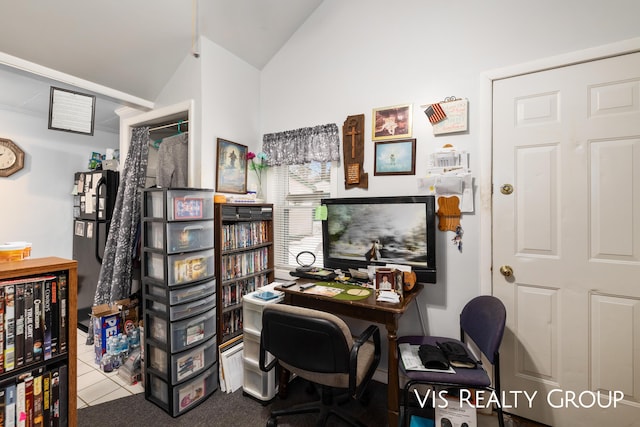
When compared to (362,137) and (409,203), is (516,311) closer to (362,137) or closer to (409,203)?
(409,203)

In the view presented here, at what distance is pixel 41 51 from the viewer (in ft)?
6.52

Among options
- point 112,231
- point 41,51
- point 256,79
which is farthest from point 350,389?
point 41,51

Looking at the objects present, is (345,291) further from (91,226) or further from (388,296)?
(91,226)

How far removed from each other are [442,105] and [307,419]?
2.36 meters

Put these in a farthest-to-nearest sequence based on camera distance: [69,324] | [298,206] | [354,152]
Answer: [298,206] → [354,152] → [69,324]

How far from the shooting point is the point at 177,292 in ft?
6.34

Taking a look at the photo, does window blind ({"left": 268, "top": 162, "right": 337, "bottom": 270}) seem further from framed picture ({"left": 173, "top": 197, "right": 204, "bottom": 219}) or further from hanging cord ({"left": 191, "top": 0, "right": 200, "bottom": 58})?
hanging cord ({"left": 191, "top": 0, "right": 200, "bottom": 58})

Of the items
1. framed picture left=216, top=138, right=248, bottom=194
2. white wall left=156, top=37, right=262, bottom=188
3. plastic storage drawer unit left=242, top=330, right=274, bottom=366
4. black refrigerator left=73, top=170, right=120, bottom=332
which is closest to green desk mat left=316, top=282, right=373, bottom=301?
plastic storage drawer unit left=242, top=330, right=274, bottom=366

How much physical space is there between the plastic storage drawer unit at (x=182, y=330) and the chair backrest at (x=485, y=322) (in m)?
1.85

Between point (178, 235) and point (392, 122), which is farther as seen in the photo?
point (392, 122)

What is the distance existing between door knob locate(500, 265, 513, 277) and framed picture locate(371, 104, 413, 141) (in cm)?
115

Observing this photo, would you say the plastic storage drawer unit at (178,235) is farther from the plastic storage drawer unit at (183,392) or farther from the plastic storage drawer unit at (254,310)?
the plastic storage drawer unit at (183,392)

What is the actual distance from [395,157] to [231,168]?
1.46 m

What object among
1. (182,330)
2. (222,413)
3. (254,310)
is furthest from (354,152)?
(222,413)
